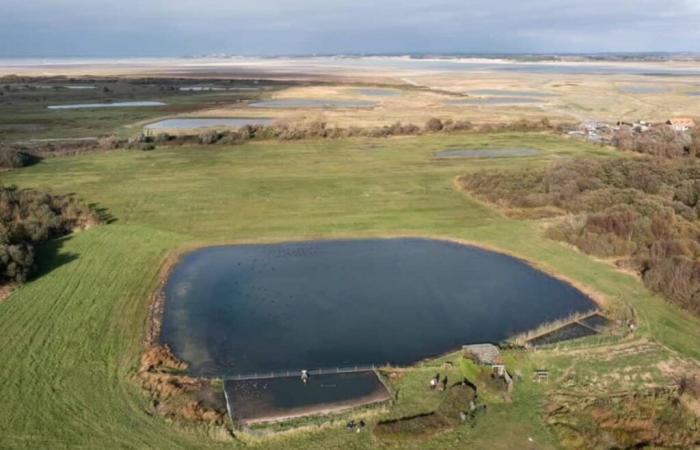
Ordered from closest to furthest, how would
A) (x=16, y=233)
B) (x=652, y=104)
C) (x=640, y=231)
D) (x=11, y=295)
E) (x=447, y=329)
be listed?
(x=447, y=329) → (x=11, y=295) → (x=16, y=233) → (x=640, y=231) → (x=652, y=104)

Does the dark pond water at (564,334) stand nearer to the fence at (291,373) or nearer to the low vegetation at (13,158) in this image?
the fence at (291,373)

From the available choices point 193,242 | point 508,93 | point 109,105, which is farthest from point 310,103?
point 193,242

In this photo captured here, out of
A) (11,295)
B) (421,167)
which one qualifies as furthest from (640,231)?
(11,295)

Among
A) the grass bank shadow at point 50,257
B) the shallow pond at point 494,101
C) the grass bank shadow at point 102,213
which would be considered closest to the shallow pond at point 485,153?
the grass bank shadow at point 102,213

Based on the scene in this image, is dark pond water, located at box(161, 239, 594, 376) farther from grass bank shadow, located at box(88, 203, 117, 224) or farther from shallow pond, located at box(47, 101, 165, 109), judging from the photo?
shallow pond, located at box(47, 101, 165, 109)

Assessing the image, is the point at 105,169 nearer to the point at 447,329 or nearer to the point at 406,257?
the point at 406,257

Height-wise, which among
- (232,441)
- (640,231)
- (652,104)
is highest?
(652,104)
